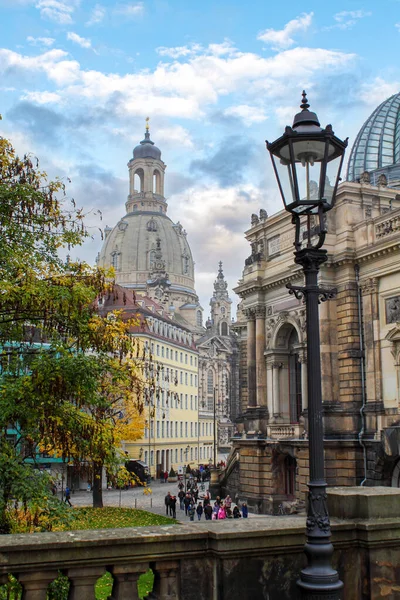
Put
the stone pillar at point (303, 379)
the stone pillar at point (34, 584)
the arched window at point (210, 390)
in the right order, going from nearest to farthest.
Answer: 1. the stone pillar at point (34, 584)
2. the stone pillar at point (303, 379)
3. the arched window at point (210, 390)

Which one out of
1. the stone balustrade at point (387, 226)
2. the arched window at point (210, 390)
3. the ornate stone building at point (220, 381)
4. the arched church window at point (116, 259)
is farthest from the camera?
the arched church window at point (116, 259)

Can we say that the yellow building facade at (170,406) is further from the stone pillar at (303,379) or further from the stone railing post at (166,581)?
the stone railing post at (166,581)

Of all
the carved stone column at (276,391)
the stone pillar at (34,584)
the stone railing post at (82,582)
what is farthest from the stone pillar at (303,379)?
the stone pillar at (34,584)

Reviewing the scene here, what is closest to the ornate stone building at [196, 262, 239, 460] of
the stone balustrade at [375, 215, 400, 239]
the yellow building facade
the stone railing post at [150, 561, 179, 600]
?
the yellow building facade

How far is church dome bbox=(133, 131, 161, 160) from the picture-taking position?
571 ft

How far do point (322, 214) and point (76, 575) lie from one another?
493 centimetres

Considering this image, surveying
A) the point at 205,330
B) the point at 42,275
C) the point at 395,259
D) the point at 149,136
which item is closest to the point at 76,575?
the point at 42,275

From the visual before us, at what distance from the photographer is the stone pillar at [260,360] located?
43.7 m

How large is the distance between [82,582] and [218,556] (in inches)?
56.3

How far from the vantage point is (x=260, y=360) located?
43688 mm

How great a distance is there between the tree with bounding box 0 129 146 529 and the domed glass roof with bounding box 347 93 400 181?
159 ft

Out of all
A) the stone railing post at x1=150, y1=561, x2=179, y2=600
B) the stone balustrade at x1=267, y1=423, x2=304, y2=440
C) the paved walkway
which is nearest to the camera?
the stone railing post at x1=150, y1=561, x2=179, y2=600

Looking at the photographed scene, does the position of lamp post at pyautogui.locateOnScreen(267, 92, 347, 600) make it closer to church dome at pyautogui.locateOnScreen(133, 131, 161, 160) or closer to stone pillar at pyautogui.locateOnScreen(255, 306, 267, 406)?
stone pillar at pyautogui.locateOnScreen(255, 306, 267, 406)

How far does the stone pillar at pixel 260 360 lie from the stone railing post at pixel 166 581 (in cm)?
3680
